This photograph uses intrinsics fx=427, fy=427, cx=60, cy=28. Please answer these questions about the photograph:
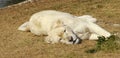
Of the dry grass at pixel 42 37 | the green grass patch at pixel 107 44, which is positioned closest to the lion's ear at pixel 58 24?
the dry grass at pixel 42 37

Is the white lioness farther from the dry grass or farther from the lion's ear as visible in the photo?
the dry grass

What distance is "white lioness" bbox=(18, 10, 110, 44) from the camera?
8.16 metres

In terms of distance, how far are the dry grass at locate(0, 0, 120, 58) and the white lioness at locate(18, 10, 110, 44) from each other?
0.14 metres

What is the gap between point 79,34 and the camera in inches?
337

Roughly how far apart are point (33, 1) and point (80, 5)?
2.31 meters

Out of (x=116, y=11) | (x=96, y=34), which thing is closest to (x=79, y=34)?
(x=96, y=34)

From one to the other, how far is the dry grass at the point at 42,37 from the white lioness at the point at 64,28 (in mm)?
138

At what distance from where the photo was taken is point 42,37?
903 centimetres

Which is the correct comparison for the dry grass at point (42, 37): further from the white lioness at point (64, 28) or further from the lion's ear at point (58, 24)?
the lion's ear at point (58, 24)

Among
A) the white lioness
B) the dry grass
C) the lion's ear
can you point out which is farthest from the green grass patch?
the lion's ear

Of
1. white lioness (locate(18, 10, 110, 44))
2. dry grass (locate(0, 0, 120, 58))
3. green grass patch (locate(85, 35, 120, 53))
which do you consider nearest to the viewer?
green grass patch (locate(85, 35, 120, 53))

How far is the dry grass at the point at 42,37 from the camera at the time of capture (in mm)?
7785

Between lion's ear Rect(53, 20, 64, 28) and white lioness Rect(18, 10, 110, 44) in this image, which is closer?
white lioness Rect(18, 10, 110, 44)

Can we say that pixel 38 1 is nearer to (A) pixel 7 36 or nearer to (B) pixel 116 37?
(A) pixel 7 36
